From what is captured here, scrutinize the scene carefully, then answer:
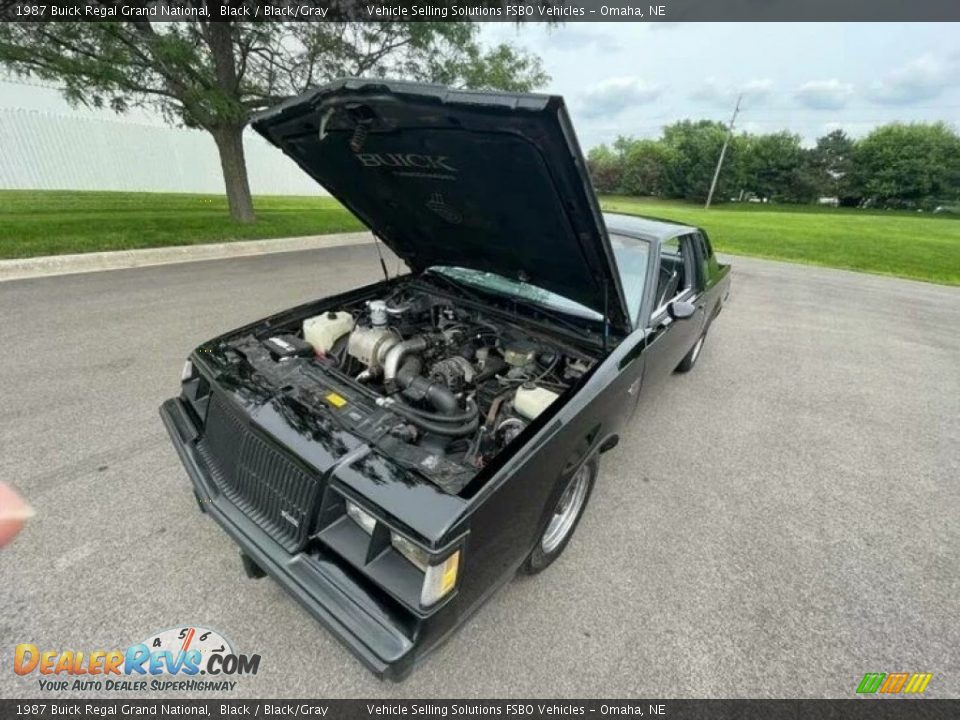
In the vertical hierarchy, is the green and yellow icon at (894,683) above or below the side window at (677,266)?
below

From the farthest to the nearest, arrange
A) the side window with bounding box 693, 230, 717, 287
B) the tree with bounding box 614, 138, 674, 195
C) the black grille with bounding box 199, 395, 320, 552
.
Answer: the tree with bounding box 614, 138, 674, 195, the side window with bounding box 693, 230, 717, 287, the black grille with bounding box 199, 395, 320, 552

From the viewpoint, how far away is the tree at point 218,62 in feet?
23.4

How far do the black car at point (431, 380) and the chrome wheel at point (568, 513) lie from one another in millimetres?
11

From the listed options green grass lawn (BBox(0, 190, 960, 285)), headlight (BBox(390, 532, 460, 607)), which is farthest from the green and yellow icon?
green grass lawn (BBox(0, 190, 960, 285))

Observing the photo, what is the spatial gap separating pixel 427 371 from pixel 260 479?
1.03 meters

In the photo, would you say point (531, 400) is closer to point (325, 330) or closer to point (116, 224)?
point (325, 330)

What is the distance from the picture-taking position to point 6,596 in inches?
70.1

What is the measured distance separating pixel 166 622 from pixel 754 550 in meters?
2.94

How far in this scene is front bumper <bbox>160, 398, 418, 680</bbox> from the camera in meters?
1.28

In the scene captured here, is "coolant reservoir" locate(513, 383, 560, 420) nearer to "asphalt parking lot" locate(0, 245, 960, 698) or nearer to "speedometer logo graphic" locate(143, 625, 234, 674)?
"asphalt parking lot" locate(0, 245, 960, 698)

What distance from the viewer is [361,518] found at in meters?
1.53

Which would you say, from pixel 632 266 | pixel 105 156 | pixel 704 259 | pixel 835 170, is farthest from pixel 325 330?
pixel 835 170

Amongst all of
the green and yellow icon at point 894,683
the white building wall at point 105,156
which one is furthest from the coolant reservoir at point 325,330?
the white building wall at point 105,156

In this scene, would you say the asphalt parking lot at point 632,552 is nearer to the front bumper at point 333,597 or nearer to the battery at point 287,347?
the front bumper at point 333,597
